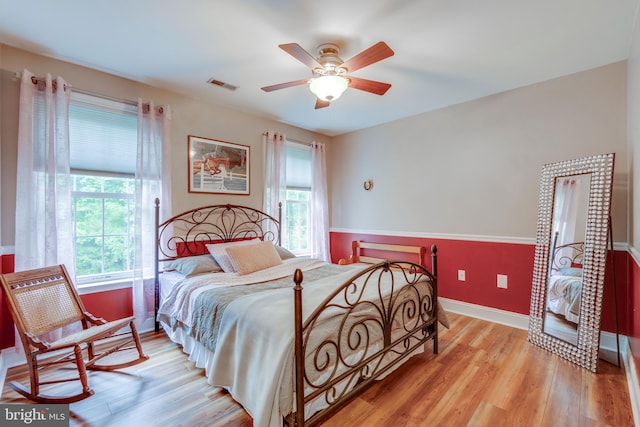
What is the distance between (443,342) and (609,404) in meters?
1.17

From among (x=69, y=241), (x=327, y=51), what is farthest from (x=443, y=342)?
(x=69, y=241)

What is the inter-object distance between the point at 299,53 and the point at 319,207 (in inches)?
116

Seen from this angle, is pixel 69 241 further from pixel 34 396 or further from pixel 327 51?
pixel 327 51

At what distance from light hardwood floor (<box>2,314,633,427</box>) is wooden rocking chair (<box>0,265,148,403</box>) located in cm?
17

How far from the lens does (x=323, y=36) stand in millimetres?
2186

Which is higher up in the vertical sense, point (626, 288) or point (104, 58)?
point (104, 58)

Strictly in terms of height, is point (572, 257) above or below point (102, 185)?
below

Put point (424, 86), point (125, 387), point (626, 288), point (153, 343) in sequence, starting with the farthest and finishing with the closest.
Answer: point (424, 86) < point (153, 343) < point (626, 288) < point (125, 387)

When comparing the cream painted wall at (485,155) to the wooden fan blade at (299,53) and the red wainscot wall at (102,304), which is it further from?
the red wainscot wall at (102,304)

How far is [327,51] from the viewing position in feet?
7.55

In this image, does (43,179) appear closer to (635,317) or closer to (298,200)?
(298,200)

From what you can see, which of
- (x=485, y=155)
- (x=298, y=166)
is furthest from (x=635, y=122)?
(x=298, y=166)

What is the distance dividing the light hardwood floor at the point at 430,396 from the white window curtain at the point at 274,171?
84.7 inches

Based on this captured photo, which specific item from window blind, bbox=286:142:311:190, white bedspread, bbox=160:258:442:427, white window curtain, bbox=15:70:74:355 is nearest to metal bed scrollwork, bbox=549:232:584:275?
white bedspread, bbox=160:258:442:427
